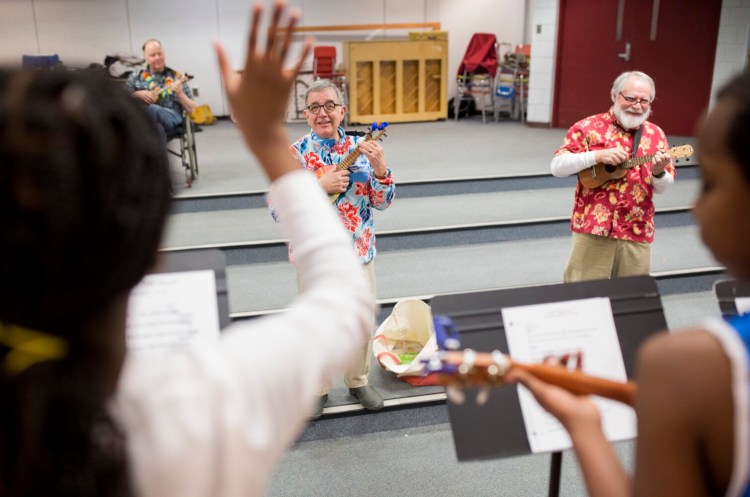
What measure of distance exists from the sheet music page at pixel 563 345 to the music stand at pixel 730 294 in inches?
14.1

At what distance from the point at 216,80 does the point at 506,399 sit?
8.76m

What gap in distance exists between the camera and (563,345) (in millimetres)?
1543

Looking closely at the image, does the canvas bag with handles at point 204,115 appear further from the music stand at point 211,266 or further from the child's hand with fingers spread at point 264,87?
the child's hand with fingers spread at point 264,87

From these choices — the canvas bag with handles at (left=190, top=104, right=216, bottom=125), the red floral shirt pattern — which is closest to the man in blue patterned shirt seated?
the canvas bag with handles at (left=190, top=104, right=216, bottom=125)

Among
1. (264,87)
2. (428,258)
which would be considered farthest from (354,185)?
(264,87)

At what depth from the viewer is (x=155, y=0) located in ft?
29.1

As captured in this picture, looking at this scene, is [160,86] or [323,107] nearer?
[323,107]

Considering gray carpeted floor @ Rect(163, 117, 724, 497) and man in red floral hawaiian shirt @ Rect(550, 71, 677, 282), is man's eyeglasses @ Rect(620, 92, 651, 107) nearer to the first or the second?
man in red floral hawaiian shirt @ Rect(550, 71, 677, 282)

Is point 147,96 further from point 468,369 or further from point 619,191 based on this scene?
point 468,369

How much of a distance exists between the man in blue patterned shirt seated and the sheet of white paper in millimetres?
4738

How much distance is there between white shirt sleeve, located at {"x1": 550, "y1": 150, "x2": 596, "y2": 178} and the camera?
9.89 feet

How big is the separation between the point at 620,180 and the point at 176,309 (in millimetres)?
2269

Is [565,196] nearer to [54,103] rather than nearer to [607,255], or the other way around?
[607,255]

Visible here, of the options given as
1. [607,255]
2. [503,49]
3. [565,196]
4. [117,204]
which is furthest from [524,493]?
[503,49]
